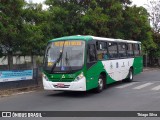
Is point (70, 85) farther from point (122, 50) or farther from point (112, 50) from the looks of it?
point (122, 50)

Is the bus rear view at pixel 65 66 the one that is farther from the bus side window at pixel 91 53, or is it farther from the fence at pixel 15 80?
the fence at pixel 15 80

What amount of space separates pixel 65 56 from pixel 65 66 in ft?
1.63

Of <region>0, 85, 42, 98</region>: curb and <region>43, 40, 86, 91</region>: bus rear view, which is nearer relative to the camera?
<region>43, 40, 86, 91</region>: bus rear view

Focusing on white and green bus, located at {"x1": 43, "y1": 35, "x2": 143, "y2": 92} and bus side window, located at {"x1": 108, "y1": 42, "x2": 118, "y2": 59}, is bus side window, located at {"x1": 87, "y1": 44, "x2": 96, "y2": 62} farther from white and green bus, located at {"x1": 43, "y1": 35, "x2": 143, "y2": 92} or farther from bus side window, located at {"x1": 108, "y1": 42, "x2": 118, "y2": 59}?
bus side window, located at {"x1": 108, "y1": 42, "x2": 118, "y2": 59}

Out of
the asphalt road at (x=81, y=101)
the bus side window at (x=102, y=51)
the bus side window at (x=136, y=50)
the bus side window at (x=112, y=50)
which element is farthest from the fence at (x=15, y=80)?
the bus side window at (x=136, y=50)

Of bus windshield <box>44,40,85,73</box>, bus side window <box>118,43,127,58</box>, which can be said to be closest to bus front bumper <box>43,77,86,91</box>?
bus windshield <box>44,40,85,73</box>

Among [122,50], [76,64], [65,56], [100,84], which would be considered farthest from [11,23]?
[122,50]

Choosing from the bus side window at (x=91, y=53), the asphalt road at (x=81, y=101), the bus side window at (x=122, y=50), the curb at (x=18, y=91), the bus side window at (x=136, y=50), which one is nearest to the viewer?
the asphalt road at (x=81, y=101)

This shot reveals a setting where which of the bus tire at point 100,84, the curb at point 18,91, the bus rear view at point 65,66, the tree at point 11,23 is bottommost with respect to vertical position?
the curb at point 18,91

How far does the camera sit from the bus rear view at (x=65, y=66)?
1430cm

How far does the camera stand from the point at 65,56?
14695mm

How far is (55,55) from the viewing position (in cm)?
1493

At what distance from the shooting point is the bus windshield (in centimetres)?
1448

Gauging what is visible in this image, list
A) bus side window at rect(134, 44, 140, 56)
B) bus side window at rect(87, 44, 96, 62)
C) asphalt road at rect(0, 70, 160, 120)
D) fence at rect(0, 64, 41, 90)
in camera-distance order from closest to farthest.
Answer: asphalt road at rect(0, 70, 160, 120), bus side window at rect(87, 44, 96, 62), fence at rect(0, 64, 41, 90), bus side window at rect(134, 44, 140, 56)
